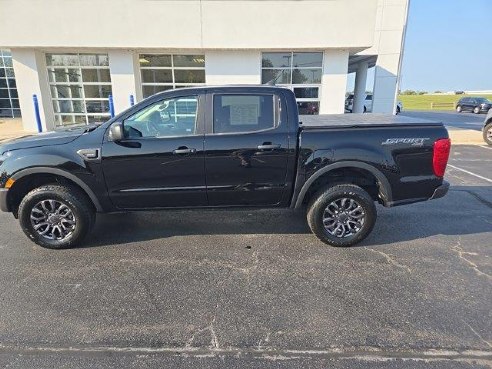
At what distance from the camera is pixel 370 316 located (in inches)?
112

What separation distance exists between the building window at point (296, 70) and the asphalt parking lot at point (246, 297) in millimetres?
10587

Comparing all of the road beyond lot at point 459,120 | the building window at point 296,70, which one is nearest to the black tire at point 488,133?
the road beyond lot at point 459,120

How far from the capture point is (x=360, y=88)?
21062mm

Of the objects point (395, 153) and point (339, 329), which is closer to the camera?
point (339, 329)

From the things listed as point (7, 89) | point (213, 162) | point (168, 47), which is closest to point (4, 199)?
point (213, 162)

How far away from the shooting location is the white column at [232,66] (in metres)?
13.6

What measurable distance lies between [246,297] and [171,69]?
1315cm

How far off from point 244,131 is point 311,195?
3.94 feet

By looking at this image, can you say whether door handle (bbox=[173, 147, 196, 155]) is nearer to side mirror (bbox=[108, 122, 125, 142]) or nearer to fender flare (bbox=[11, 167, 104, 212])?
side mirror (bbox=[108, 122, 125, 142])

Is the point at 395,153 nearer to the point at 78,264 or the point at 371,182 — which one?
the point at 371,182

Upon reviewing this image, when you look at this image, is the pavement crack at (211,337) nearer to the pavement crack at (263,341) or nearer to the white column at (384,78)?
the pavement crack at (263,341)

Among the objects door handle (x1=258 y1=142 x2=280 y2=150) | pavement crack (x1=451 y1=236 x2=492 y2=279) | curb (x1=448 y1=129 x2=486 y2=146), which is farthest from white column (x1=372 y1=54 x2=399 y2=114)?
door handle (x1=258 y1=142 x2=280 y2=150)

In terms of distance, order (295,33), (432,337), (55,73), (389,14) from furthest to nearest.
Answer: (389,14) < (55,73) < (295,33) < (432,337)

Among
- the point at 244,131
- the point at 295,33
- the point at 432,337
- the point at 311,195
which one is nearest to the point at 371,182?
the point at 311,195
